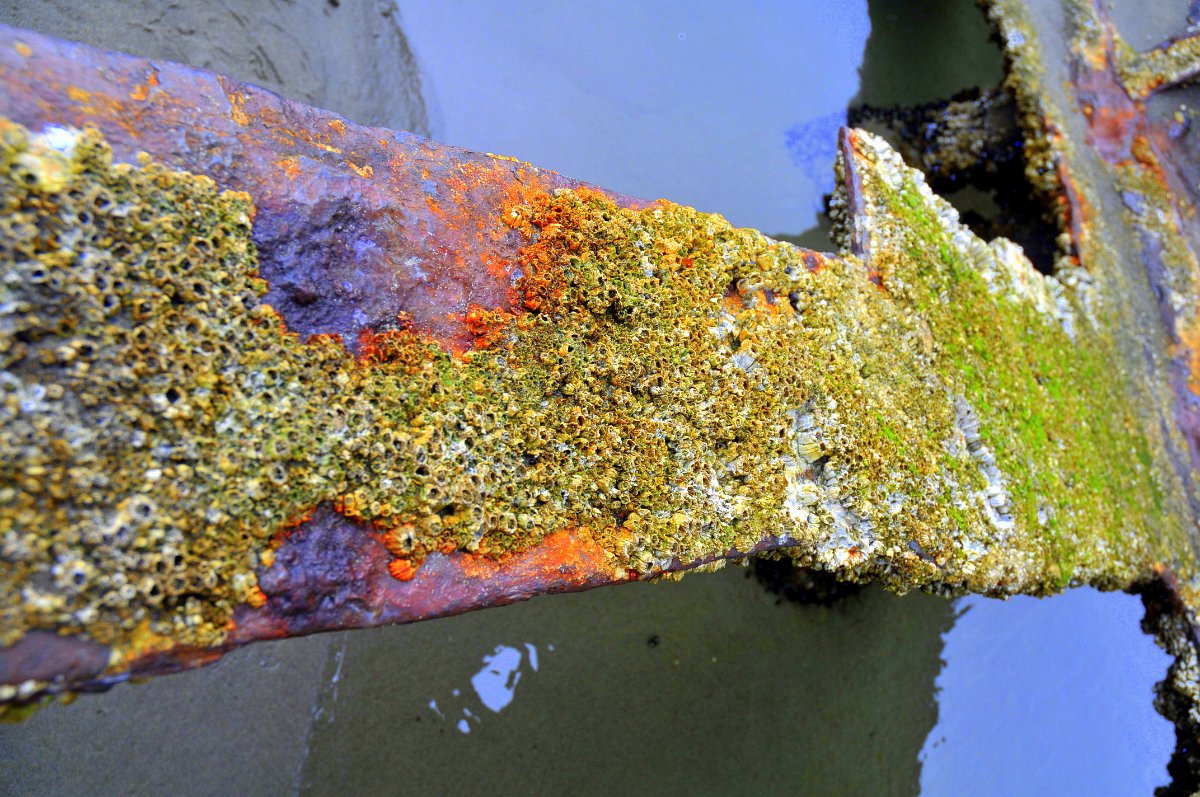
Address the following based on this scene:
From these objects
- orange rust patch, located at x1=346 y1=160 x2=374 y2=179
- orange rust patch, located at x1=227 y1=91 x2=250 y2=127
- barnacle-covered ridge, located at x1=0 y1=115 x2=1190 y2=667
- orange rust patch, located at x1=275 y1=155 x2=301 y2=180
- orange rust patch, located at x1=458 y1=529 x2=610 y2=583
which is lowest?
orange rust patch, located at x1=458 y1=529 x2=610 y2=583

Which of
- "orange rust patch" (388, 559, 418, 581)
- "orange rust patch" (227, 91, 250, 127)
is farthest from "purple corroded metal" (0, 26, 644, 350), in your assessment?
"orange rust patch" (388, 559, 418, 581)

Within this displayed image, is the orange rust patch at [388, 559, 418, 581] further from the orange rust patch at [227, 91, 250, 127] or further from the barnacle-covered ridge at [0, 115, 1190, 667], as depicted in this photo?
the orange rust patch at [227, 91, 250, 127]

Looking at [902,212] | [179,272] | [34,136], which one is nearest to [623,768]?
[902,212]

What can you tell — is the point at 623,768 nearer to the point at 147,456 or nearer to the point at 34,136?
the point at 147,456

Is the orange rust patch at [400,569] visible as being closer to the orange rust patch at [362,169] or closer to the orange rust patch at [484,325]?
the orange rust patch at [484,325]

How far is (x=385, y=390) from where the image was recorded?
1.84m

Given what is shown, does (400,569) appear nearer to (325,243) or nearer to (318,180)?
(325,243)

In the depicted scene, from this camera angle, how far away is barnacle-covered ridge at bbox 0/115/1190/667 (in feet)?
4.59

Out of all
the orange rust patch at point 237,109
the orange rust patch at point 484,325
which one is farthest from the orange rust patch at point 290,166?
the orange rust patch at point 484,325

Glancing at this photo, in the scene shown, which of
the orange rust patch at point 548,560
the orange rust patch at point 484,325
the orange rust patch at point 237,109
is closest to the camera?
the orange rust patch at point 237,109

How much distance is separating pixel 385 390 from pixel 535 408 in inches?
16.1

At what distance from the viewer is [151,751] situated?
3.50 meters

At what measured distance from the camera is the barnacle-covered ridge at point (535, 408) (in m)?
1.40

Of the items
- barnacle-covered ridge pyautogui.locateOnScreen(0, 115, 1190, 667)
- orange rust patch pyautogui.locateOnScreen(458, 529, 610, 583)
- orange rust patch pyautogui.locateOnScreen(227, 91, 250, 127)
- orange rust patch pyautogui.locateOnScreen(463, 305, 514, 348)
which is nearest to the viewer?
barnacle-covered ridge pyautogui.locateOnScreen(0, 115, 1190, 667)
